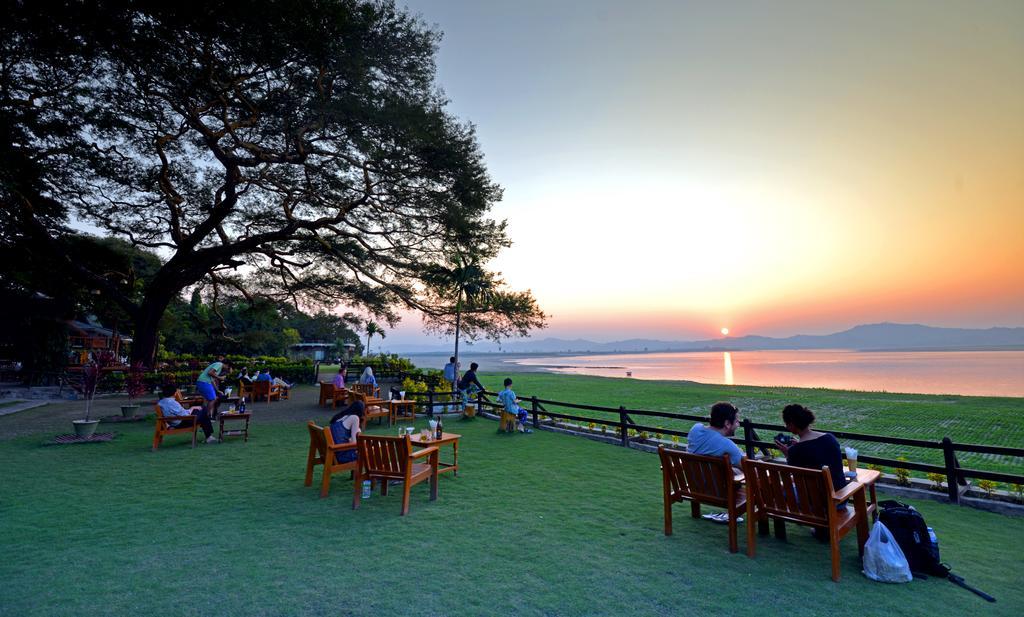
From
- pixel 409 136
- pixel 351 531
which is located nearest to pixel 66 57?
pixel 409 136

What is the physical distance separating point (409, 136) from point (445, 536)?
12.0 meters

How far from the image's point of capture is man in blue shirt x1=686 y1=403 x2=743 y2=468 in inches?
188

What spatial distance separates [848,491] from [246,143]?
16797mm

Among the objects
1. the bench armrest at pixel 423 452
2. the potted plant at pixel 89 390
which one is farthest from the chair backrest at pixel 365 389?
the bench armrest at pixel 423 452

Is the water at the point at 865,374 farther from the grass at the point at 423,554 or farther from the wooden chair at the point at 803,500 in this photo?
the grass at the point at 423,554

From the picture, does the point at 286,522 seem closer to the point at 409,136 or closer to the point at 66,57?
the point at 409,136

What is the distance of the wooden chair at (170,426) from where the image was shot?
9.12 metres

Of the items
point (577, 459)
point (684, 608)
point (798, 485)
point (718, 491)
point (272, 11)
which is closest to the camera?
point (684, 608)

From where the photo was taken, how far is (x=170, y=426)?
961 cm

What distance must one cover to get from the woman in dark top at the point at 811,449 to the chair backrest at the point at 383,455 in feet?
13.7

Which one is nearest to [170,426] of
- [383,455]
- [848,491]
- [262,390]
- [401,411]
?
[401,411]

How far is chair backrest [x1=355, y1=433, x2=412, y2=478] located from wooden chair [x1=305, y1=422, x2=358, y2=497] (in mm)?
279

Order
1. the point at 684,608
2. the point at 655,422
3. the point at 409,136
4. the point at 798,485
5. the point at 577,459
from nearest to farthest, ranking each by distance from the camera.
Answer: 1. the point at 684,608
2. the point at 798,485
3. the point at 577,459
4. the point at 409,136
5. the point at 655,422

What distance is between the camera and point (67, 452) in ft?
28.8
